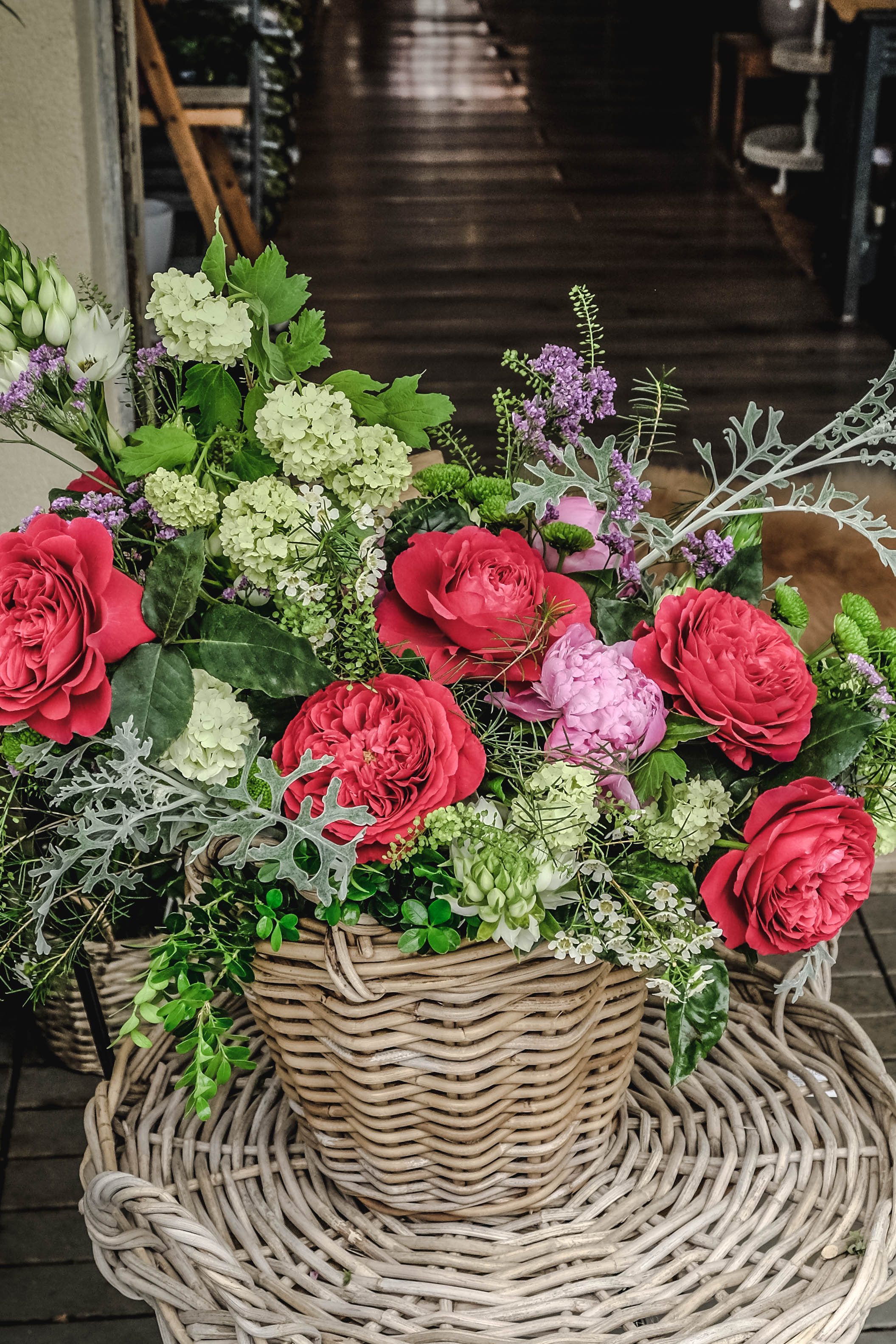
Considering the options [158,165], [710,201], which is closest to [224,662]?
[158,165]

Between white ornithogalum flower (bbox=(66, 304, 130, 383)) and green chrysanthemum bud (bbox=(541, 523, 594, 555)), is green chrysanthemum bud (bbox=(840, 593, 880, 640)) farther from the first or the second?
white ornithogalum flower (bbox=(66, 304, 130, 383))

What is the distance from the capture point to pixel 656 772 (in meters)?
0.72

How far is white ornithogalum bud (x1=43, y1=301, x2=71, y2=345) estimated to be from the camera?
28.4 inches

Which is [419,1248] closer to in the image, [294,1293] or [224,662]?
[294,1293]

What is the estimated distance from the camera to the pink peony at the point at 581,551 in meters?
0.82

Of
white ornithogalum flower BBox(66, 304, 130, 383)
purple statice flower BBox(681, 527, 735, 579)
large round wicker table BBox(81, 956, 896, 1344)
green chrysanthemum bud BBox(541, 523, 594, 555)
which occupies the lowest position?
large round wicker table BBox(81, 956, 896, 1344)

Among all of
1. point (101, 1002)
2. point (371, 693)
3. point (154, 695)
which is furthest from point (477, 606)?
point (101, 1002)

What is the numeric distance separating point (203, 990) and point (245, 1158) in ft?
0.78

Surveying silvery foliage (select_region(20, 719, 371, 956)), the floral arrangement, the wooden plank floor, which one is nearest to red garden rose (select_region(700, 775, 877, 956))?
the floral arrangement

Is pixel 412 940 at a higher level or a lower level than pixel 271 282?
lower

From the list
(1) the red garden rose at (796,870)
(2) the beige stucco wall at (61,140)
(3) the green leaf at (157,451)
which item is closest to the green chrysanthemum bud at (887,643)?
(1) the red garden rose at (796,870)

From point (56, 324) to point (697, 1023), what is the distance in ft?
1.77

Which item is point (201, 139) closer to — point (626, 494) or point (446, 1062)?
point (626, 494)

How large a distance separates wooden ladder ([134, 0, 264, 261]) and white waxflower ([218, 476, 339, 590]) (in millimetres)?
1831
